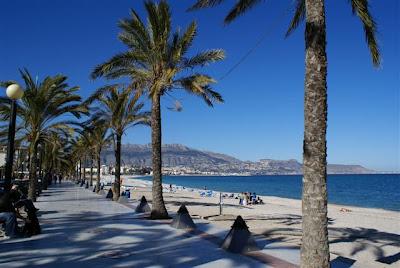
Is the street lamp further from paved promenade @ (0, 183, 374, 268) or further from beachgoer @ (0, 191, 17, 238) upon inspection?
paved promenade @ (0, 183, 374, 268)

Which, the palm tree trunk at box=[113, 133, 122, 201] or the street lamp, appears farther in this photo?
the palm tree trunk at box=[113, 133, 122, 201]

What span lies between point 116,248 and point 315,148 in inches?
198

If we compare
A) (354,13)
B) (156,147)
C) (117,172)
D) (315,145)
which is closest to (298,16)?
(354,13)

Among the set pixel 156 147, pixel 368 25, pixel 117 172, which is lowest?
pixel 117 172

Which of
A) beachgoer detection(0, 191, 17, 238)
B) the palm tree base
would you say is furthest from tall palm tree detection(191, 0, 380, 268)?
the palm tree base

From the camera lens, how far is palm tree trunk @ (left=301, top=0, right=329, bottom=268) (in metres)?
6.62

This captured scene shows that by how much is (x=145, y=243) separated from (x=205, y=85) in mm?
7742

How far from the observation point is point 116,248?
9609 millimetres

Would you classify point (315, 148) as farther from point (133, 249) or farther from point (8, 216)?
point (8, 216)

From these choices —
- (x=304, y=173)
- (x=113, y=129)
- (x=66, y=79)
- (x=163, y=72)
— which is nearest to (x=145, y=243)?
(x=304, y=173)

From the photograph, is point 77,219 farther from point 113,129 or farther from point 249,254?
point 113,129

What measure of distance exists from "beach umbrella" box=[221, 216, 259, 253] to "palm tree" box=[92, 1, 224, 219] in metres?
6.73

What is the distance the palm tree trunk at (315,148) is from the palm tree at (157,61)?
8.90 m

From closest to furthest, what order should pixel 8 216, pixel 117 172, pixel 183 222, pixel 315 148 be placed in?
pixel 315 148, pixel 8 216, pixel 183 222, pixel 117 172
